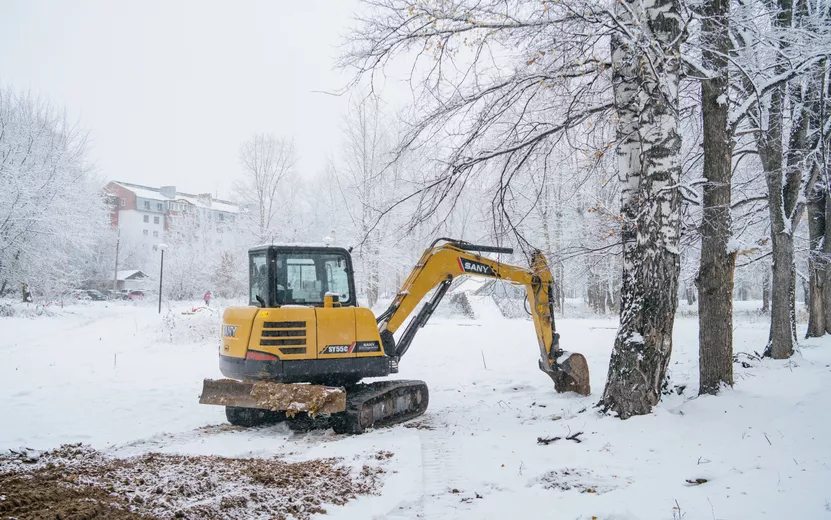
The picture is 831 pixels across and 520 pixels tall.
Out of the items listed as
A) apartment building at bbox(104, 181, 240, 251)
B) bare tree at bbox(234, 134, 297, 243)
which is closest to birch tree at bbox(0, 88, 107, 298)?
bare tree at bbox(234, 134, 297, 243)

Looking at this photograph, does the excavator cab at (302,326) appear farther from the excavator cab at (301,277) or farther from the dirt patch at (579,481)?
the dirt patch at (579,481)

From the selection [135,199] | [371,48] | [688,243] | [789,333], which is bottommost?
[789,333]

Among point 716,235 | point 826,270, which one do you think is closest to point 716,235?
point 716,235

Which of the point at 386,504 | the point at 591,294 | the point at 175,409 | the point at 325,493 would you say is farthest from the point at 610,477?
the point at 591,294

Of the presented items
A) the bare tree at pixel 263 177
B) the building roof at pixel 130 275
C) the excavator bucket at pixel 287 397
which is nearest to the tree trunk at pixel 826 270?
the excavator bucket at pixel 287 397

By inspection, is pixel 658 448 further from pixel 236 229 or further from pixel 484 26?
pixel 236 229

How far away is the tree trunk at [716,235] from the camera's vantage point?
6.28 m

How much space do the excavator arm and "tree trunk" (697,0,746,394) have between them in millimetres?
1910

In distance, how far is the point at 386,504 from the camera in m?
4.29

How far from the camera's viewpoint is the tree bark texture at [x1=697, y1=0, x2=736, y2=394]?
6277mm

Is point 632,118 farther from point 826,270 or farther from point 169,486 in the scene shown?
point 826,270

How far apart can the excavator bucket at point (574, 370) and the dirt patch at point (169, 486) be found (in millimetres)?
3745

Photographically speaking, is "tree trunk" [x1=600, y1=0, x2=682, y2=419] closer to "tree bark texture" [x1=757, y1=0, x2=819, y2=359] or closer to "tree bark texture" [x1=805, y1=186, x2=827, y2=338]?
"tree bark texture" [x1=757, y1=0, x2=819, y2=359]

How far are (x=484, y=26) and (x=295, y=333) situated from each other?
4.14 metres
